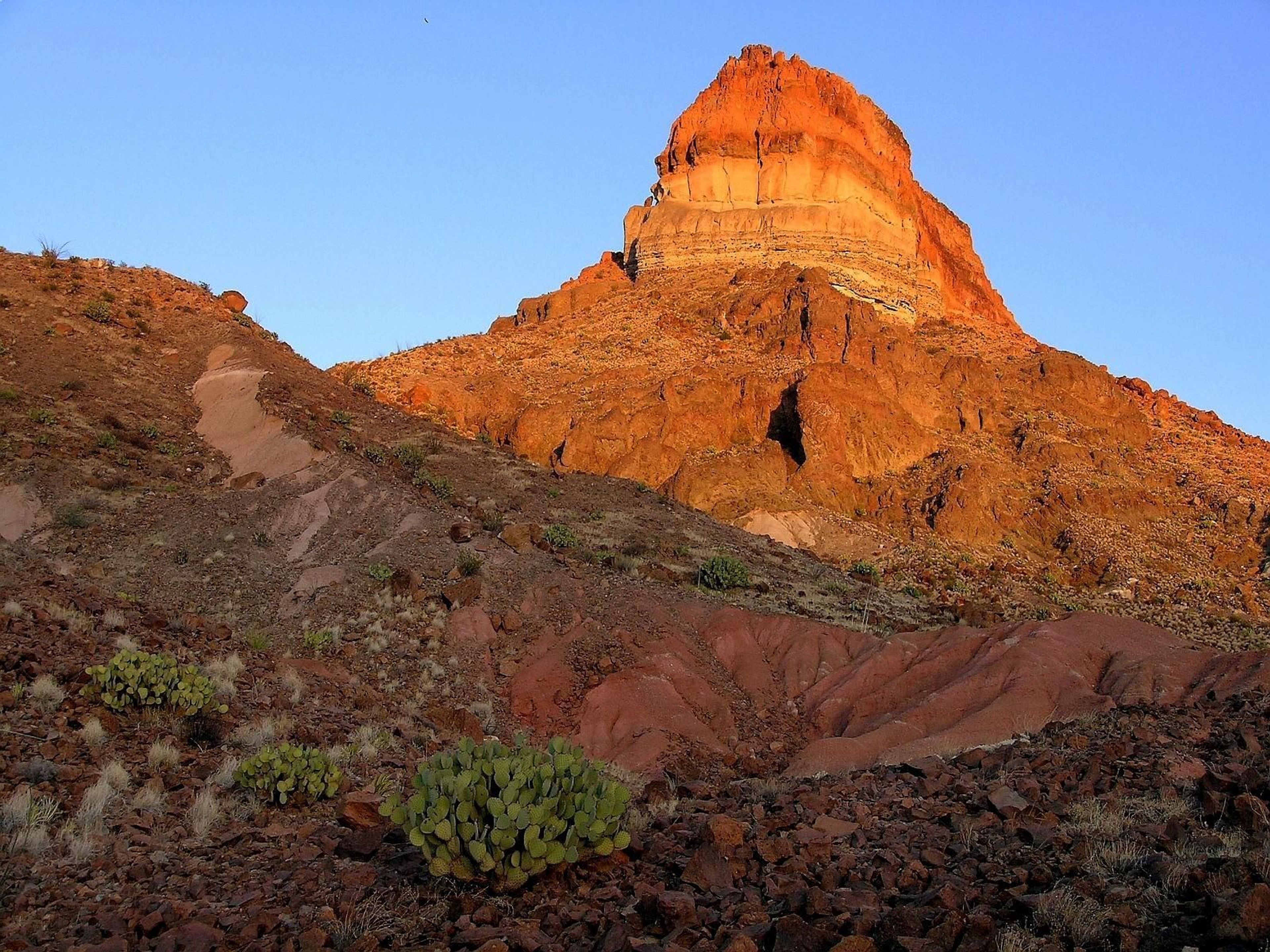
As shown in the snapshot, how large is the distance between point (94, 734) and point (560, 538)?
12.7 metres

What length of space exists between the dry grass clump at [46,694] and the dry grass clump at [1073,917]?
274 inches

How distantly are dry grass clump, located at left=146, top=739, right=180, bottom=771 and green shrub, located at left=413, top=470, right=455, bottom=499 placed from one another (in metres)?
14.7

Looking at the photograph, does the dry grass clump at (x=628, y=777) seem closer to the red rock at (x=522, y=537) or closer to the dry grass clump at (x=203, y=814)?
the dry grass clump at (x=203, y=814)

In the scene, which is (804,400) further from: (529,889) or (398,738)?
(529,889)

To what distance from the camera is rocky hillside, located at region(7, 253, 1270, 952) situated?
4516 millimetres

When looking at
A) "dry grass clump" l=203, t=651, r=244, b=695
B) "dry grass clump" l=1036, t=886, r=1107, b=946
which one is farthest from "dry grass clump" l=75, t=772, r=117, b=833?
"dry grass clump" l=1036, t=886, r=1107, b=946

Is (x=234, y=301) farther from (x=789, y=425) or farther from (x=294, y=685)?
(x=294, y=685)

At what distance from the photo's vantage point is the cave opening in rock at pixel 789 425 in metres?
34.6

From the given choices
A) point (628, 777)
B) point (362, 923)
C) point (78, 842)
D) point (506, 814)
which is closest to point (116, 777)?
point (78, 842)

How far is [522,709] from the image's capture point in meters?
12.8

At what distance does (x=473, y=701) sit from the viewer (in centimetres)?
1245

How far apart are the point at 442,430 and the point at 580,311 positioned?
72.5 feet

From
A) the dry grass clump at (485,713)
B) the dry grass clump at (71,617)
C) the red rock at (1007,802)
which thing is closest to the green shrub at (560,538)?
the dry grass clump at (485,713)

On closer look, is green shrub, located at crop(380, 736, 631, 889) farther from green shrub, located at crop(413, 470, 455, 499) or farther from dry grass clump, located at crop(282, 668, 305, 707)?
green shrub, located at crop(413, 470, 455, 499)
